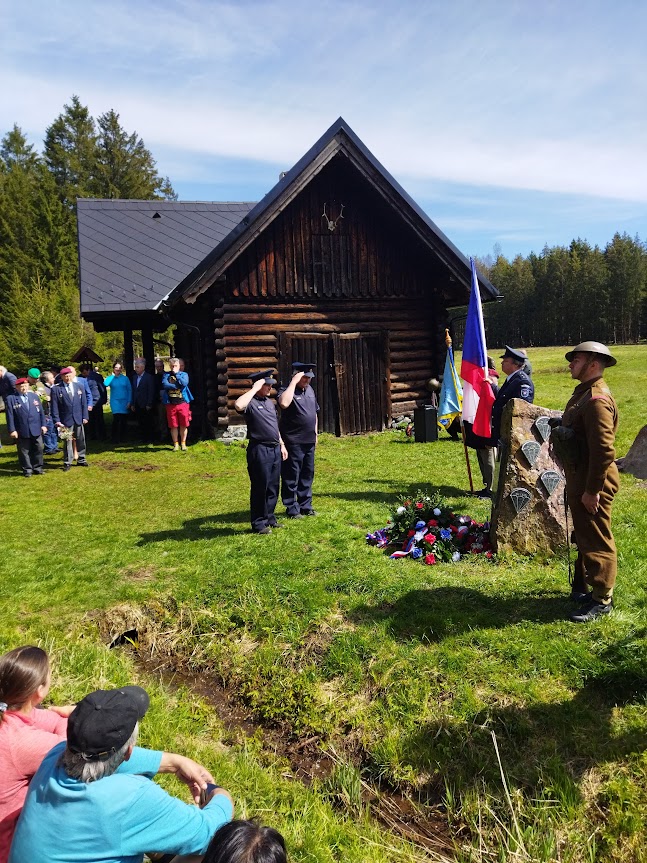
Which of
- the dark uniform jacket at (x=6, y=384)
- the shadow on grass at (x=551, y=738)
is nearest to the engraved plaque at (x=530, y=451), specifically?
the shadow on grass at (x=551, y=738)

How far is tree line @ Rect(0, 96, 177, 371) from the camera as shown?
3462 cm

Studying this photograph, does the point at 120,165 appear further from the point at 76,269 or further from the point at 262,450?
the point at 262,450

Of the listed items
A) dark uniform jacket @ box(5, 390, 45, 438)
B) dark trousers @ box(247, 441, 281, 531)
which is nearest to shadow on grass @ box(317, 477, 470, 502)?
dark trousers @ box(247, 441, 281, 531)

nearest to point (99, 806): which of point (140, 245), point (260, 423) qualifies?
point (260, 423)

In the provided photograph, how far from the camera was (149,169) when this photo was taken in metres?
42.7

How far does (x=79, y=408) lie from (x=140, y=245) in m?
5.85

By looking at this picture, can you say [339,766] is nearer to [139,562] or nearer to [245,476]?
[139,562]

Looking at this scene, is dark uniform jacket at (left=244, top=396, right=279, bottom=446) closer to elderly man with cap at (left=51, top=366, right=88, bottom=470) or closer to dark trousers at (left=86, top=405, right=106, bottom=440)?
elderly man with cap at (left=51, top=366, right=88, bottom=470)

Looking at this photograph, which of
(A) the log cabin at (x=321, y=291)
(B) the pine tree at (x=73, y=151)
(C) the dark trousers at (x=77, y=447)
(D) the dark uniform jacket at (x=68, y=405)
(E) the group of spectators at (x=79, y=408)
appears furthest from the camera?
(B) the pine tree at (x=73, y=151)

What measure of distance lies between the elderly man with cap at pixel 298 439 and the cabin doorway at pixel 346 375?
245 inches

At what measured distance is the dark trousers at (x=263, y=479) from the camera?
23.8 ft

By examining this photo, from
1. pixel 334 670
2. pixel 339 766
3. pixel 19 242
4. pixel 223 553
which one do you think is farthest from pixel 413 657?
pixel 19 242

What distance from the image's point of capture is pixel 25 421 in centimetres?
1130

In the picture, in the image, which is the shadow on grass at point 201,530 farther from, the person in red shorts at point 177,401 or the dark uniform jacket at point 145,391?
the dark uniform jacket at point 145,391
